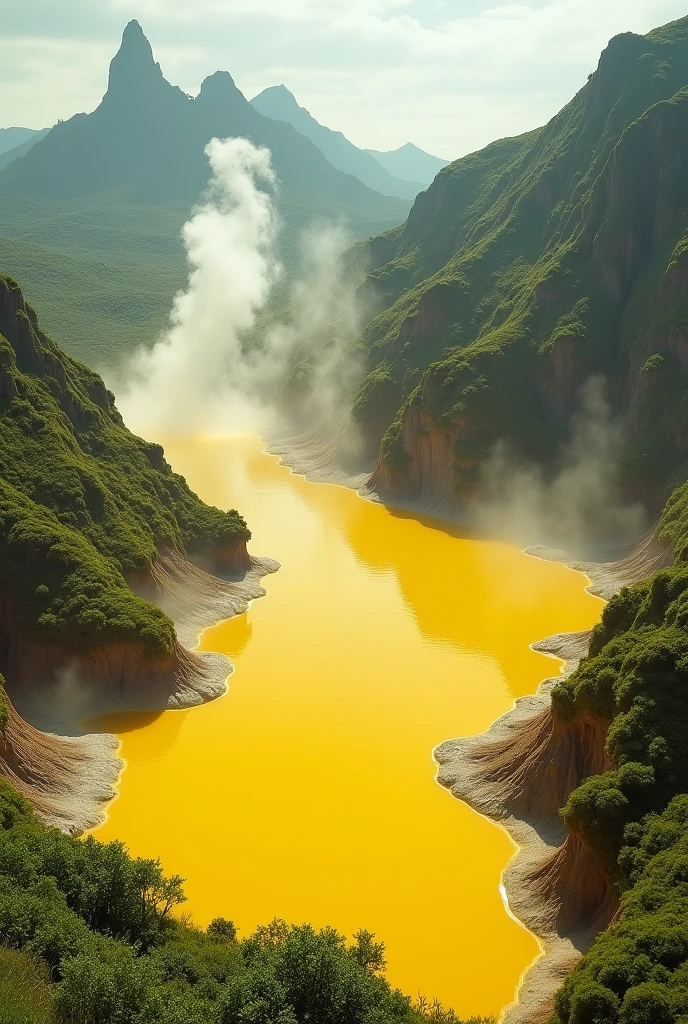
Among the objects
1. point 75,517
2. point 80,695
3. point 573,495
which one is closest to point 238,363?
point 573,495

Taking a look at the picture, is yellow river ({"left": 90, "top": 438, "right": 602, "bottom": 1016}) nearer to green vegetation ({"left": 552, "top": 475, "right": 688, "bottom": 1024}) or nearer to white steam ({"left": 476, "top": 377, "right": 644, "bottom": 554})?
green vegetation ({"left": 552, "top": 475, "right": 688, "bottom": 1024})

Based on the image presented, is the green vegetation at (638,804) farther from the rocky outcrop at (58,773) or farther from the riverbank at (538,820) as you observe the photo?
the rocky outcrop at (58,773)

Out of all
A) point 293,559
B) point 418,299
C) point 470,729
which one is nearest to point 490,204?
point 418,299

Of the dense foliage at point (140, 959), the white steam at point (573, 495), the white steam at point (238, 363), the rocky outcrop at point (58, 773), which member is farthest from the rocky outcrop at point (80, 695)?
the white steam at point (238, 363)

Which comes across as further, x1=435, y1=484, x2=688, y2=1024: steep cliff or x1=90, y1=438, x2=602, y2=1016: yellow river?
x1=90, y1=438, x2=602, y2=1016: yellow river

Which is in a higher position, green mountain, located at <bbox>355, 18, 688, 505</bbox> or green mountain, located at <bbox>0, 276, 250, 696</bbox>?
green mountain, located at <bbox>355, 18, 688, 505</bbox>

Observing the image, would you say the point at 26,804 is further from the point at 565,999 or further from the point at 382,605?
the point at 382,605

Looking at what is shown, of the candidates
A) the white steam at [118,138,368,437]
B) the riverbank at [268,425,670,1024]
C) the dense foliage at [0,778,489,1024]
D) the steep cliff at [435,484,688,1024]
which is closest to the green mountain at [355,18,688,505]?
the white steam at [118,138,368,437]
